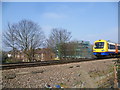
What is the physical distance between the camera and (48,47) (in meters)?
39.8

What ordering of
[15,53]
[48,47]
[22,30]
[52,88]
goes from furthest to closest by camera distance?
[48,47], [22,30], [15,53], [52,88]

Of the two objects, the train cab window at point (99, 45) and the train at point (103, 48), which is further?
the train cab window at point (99, 45)

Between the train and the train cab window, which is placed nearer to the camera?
the train

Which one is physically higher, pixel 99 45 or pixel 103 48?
pixel 99 45

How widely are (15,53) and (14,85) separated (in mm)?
26654

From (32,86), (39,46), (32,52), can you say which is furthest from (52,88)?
(39,46)

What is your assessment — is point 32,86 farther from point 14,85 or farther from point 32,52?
point 32,52

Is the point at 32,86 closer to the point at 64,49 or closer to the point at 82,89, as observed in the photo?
the point at 82,89

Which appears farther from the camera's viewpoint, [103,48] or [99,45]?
[99,45]

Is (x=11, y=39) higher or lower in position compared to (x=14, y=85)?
higher

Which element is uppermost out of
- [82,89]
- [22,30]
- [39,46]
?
[22,30]

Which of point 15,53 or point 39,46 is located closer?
point 15,53

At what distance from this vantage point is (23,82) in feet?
18.2

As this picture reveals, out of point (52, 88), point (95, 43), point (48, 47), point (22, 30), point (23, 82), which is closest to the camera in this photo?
point (52, 88)
